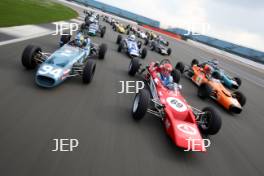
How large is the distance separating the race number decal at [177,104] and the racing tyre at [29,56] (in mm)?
3718

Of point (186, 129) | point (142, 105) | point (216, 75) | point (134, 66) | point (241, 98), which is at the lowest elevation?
point (216, 75)

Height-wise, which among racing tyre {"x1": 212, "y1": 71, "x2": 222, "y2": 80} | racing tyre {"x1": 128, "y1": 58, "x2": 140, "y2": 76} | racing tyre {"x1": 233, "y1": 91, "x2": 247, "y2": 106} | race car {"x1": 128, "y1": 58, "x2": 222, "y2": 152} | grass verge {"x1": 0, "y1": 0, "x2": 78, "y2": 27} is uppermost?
race car {"x1": 128, "y1": 58, "x2": 222, "y2": 152}

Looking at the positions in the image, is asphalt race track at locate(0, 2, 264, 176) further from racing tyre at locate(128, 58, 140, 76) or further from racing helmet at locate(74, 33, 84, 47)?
racing helmet at locate(74, 33, 84, 47)

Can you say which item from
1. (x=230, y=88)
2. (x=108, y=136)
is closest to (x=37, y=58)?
(x=108, y=136)

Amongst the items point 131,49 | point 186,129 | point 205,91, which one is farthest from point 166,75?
point 131,49

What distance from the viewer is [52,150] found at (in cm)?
383

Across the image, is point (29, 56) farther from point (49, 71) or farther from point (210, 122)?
point (210, 122)

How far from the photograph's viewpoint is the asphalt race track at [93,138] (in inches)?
144

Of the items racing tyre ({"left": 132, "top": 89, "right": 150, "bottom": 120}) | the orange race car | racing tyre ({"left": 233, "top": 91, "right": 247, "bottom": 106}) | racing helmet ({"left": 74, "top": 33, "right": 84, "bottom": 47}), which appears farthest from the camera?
racing tyre ({"left": 233, "top": 91, "right": 247, "bottom": 106})

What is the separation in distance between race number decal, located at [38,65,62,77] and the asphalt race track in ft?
1.31

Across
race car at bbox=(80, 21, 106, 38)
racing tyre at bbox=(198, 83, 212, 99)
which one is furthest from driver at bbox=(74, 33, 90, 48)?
race car at bbox=(80, 21, 106, 38)

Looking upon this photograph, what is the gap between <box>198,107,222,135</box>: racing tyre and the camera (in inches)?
211

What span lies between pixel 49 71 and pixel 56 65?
50cm

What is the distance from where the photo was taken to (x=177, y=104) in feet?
19.0
